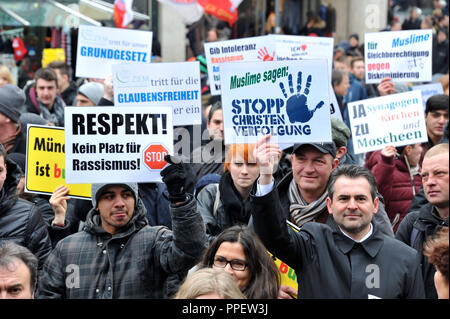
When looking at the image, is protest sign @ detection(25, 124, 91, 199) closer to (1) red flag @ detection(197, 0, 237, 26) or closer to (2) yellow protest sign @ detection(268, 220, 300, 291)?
(2) yellow protest sign @ detection(268, 220, 300, 291)

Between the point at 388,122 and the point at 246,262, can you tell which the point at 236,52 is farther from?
the point at 246,262

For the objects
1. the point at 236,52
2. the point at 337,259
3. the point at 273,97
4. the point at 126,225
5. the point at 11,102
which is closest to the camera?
the point at 337,259

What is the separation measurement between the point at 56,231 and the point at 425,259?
2.34 meters

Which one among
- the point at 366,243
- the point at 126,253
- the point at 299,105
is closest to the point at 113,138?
the point at 126,253

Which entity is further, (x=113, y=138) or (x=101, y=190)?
(x=113, y=138)

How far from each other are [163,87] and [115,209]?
96.7 inches

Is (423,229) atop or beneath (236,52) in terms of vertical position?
beneath

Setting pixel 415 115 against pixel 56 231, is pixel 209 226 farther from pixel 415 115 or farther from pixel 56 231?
pixel 415 115

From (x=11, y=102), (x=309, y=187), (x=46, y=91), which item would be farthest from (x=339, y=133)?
(x=46, y=91)

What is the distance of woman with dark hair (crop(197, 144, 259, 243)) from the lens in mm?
5199

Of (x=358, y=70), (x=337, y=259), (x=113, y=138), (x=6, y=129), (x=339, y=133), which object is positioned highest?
(x=358, y=70)

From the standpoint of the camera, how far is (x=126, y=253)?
174 inches

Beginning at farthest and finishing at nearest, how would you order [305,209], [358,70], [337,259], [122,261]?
1. [358,70]
2. [305,209]
3. [122,261]
4. [337,259]

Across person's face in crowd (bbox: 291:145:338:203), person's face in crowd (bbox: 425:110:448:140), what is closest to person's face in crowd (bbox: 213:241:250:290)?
person's face in crowd (bbox: 291:145:338:203)
